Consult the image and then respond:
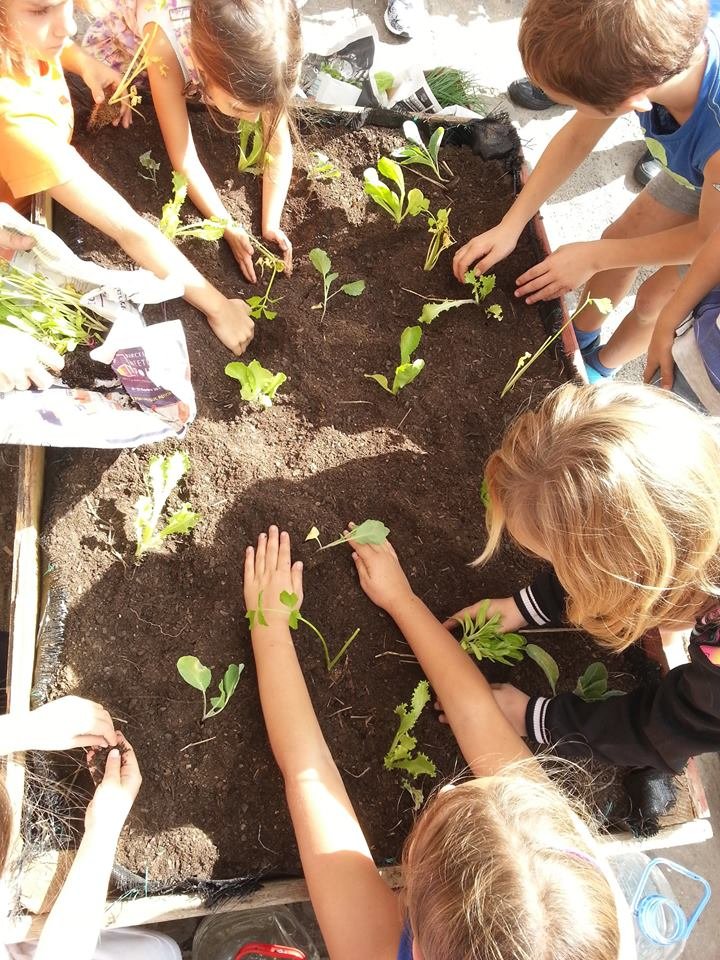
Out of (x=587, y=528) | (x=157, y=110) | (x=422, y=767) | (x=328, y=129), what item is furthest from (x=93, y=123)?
(x=422, y=767)

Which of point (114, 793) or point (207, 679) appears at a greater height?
point (207, 679)

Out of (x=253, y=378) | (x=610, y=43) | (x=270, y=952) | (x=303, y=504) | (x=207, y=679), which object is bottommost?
(x=270, y=952)

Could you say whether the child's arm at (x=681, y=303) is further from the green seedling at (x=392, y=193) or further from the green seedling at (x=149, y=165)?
the green seedling at (x=149, y=165)

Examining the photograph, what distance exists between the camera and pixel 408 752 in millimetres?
1279

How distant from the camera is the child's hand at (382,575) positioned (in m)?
1.35

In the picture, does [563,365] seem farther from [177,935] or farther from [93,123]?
[177,935]

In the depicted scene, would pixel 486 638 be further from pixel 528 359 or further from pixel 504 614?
pixel 528 359

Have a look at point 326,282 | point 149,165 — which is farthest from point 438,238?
point 149,165

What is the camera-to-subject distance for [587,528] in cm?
100

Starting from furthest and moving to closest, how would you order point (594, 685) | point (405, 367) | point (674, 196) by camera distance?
point (674, 196)
point (405, 367)
point (594, 685)

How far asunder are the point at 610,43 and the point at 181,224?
0.92m

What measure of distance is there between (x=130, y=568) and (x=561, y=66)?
3.83 ft

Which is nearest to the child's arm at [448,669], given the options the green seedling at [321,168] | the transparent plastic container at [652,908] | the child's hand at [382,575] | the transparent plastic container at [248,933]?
the child's hand at [382,575]

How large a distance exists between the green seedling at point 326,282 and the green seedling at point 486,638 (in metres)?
0.73
